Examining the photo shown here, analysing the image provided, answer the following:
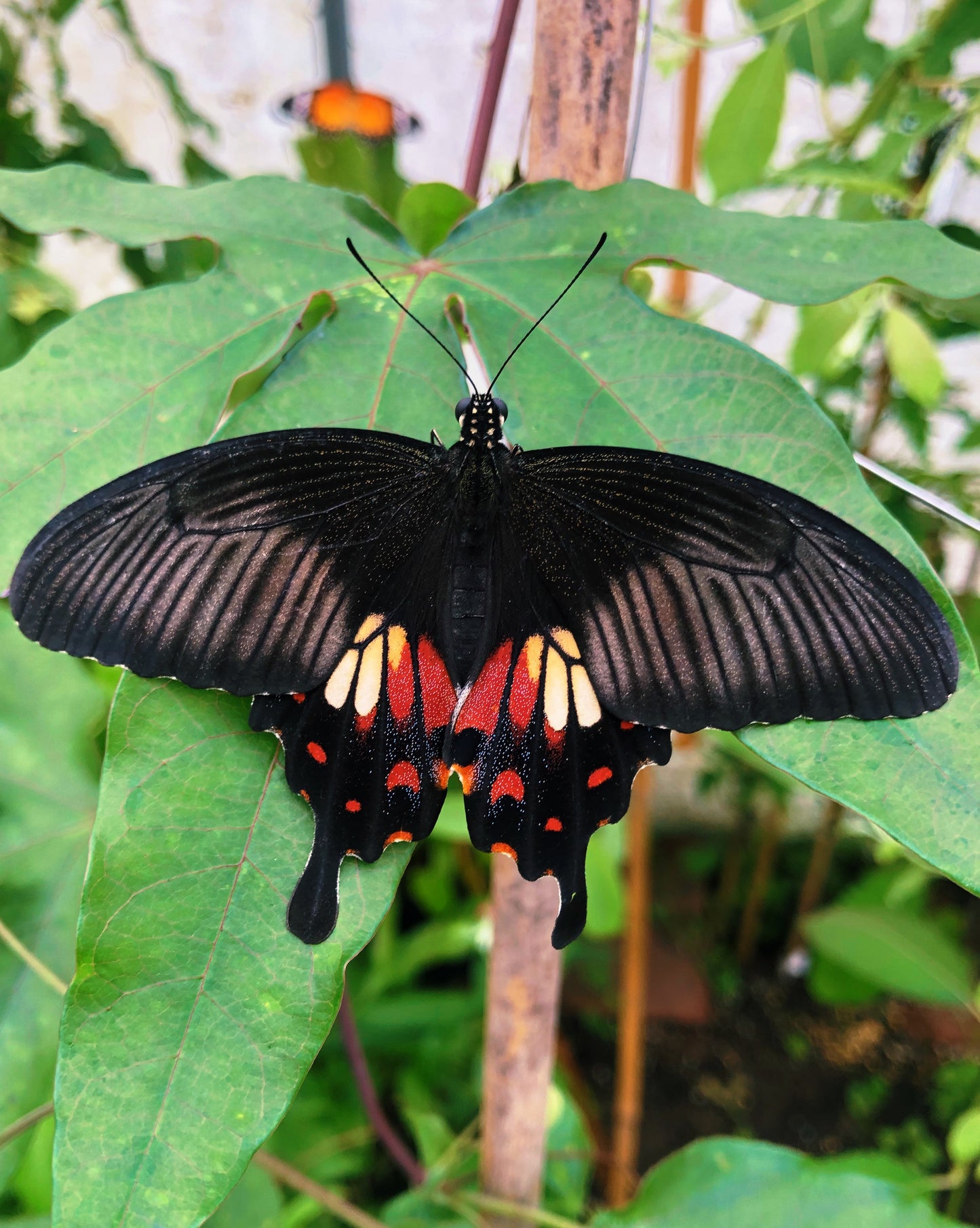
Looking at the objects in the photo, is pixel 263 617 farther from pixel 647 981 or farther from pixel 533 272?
pixel 647 981

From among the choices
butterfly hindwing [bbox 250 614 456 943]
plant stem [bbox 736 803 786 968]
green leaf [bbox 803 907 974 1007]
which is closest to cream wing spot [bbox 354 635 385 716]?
butterfly hindwing [bbox 250 614 456 943]

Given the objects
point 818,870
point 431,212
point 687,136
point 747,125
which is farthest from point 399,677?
point 818,870

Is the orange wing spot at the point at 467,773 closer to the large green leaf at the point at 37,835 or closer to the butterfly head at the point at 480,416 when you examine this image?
the butterfly head at the point at 480,416

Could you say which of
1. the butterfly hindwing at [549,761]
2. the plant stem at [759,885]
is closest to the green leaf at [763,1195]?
the butterfly hindwing at [549,761]

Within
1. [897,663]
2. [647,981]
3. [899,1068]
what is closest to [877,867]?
[899,1068]

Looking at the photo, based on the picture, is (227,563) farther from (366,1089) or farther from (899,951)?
(899,951)

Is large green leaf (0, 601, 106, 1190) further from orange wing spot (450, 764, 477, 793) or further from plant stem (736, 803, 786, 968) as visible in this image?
plant stem (736, 803, 786, 968)

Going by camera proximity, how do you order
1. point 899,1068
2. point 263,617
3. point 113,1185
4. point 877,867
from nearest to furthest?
1. point 113,1185
2. point 263,617
3. point 899,1068
4. point 877,867
